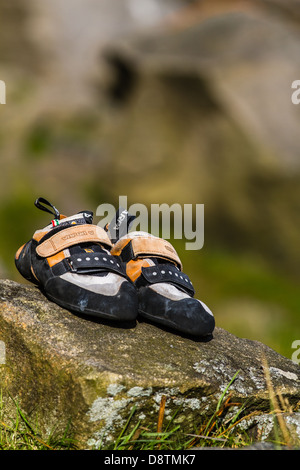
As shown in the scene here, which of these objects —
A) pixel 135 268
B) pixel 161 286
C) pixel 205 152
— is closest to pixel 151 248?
pixel 135 268

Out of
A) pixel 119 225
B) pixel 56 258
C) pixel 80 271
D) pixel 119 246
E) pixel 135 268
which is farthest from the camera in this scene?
pixel 119 225

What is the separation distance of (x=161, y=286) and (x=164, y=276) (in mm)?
74

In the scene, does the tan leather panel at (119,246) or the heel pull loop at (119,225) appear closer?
the tan leather panel at (119,246)

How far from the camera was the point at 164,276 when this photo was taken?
2711 millimetres

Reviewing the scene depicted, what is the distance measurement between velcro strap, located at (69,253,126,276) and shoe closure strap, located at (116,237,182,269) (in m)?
0.20

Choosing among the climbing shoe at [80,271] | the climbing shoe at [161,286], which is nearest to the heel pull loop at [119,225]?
the climbing shoe at [161,286]

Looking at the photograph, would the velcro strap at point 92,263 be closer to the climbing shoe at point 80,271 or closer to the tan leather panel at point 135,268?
the climbing shoe at point 80,271

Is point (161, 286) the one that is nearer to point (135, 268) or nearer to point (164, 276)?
point (164, 276)

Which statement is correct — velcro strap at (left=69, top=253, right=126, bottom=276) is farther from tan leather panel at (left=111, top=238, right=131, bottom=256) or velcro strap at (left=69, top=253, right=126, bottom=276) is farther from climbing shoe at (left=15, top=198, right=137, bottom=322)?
tan leather panel at (left=111, top=238, right=131, bottom=256)

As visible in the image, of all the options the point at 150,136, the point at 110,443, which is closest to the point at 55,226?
the point at 110,443

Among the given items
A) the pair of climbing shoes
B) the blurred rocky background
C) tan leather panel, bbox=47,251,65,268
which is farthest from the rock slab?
the blurred rocky background

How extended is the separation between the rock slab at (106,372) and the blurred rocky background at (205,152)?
4.70m

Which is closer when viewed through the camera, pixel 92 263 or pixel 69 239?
pixel 92 263

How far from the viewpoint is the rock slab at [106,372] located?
7.19 feet
